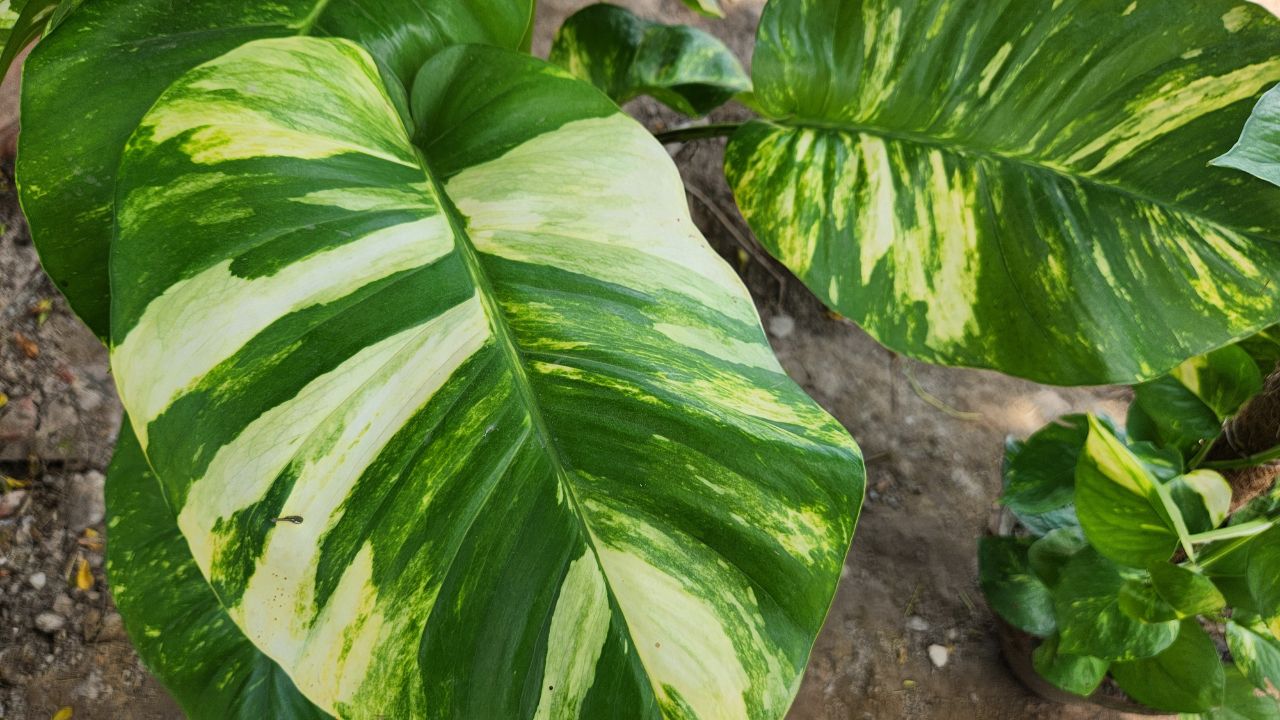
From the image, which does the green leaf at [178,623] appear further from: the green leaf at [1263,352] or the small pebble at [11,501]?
the green leaf at [1263,352]

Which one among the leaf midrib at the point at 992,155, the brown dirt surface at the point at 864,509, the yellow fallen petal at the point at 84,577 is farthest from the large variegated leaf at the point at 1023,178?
the yellow fallen petal at the point at 84,577

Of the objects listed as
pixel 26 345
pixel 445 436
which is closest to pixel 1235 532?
pixel 445 436

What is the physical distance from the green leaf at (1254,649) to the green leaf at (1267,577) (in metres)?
0.26

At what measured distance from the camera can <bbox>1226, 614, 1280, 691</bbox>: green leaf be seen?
2.95ft

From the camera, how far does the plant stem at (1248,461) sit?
924 mm

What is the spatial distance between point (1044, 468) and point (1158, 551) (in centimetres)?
27

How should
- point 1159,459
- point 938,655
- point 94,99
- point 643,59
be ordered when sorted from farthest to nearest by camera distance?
point 938,655
point 643,59
point 1159,459
point 94,99

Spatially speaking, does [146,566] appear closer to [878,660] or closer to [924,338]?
[924,338]

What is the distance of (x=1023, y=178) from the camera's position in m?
0.79

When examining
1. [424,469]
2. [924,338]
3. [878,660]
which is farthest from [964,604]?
[424,469]

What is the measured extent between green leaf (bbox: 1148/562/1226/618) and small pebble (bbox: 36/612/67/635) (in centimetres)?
130

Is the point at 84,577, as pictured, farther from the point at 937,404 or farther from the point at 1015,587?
the point at 937,404

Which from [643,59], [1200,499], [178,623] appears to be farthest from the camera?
[643,59]

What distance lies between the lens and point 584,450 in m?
0.52
